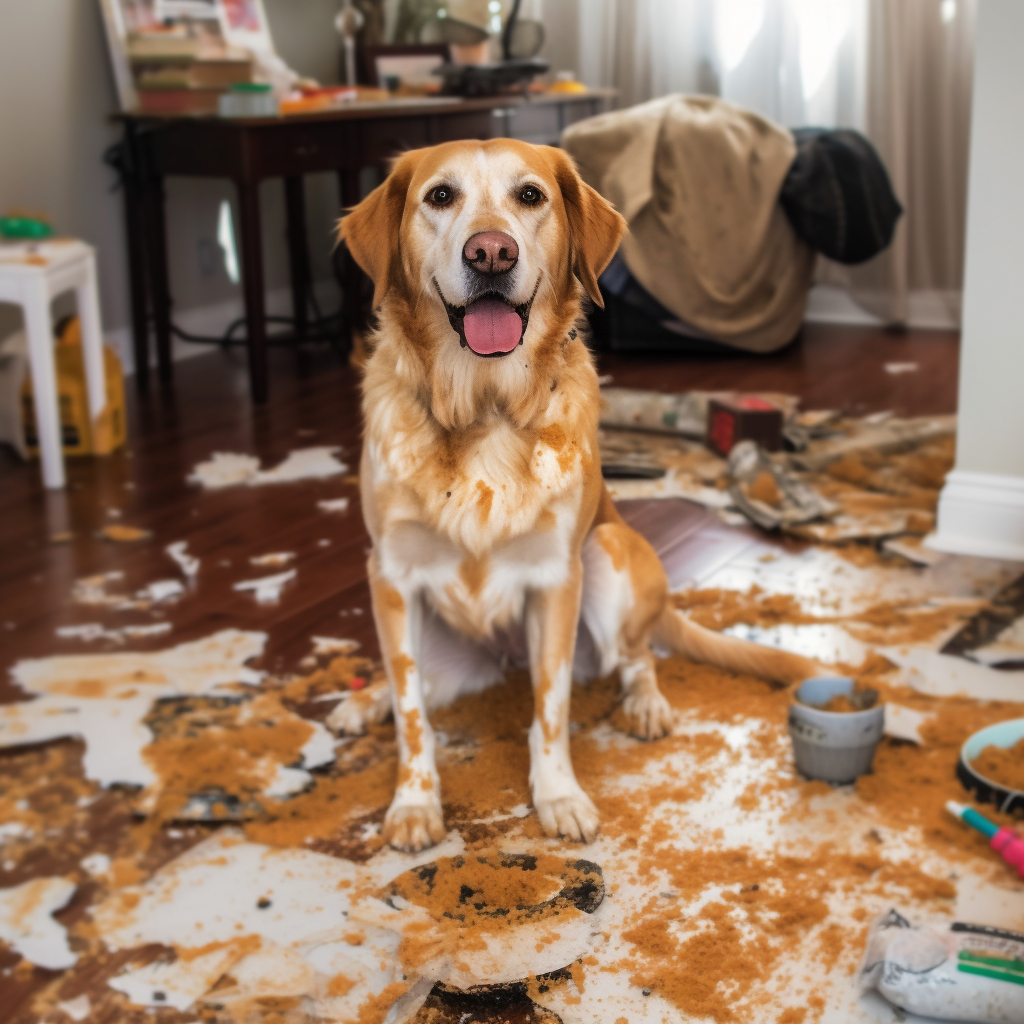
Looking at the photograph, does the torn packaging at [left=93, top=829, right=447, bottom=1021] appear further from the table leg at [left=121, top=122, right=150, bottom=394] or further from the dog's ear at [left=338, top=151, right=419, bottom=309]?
the table leg at [left=121, top=122, right=150, bottom=394]

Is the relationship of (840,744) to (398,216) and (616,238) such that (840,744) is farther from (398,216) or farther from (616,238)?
(398,216)

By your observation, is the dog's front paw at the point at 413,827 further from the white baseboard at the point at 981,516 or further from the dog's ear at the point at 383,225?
the white baseboard at the point at 981,516

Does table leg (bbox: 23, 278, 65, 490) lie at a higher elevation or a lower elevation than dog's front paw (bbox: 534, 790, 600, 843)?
higher

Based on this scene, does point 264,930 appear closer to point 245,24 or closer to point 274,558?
point 274,558

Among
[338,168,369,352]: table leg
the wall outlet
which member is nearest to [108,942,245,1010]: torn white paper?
[338,168,369,352]: table leg

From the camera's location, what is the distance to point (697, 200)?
455 cm

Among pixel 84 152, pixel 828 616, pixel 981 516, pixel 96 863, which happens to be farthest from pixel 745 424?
pixel 84 152

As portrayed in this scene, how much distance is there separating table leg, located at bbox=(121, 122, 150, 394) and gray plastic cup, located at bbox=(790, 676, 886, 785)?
3174 mm

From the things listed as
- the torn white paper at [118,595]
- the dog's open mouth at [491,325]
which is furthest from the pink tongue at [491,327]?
A: the torn white paper at [118,595]

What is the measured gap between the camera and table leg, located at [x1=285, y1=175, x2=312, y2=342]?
5012 mm

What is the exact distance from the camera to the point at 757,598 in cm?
248

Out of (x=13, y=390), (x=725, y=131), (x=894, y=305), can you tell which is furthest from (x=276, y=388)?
(x=894, y=305)

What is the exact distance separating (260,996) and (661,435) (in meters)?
2.56

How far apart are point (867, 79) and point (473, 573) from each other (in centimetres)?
423
